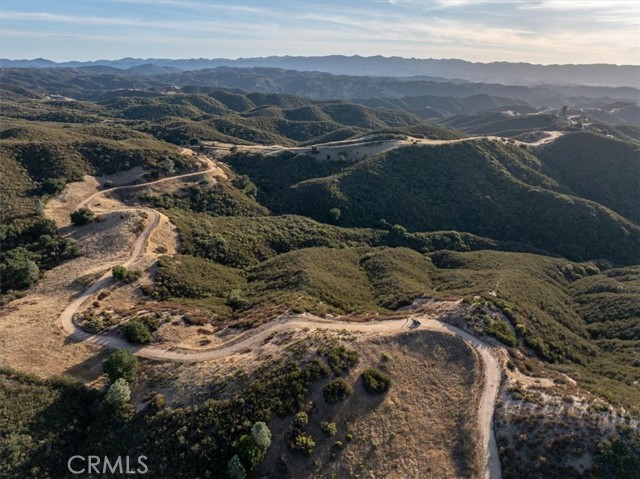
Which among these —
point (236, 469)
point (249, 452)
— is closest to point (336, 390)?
point (249, 452)

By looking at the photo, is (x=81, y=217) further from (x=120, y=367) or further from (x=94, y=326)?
(x=120, y=367)

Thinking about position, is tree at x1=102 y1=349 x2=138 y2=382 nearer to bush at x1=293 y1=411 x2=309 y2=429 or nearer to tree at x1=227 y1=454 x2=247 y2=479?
tree at x1=227 y1=454 x2=247 y2=479

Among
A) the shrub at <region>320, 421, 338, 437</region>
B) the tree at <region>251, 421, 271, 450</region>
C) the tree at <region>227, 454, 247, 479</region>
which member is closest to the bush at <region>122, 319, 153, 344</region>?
the tree at <region>251, 421, 271, 450</region>

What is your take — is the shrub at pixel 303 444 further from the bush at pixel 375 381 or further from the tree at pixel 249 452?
the bush at pixel 375 381

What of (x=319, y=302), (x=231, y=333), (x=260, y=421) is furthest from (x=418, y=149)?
(x=260, y=421)

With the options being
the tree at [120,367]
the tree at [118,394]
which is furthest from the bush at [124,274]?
the tree at [118,394]

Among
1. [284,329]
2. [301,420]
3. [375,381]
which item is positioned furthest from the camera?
[284,329]

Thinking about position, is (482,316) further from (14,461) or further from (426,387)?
(14,461)
